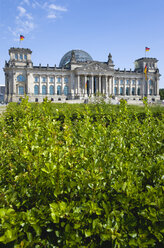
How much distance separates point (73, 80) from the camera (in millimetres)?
77312

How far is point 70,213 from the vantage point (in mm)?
2438

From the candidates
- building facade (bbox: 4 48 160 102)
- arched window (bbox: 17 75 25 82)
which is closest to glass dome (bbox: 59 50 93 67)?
building facade (bbox: 4 48 160 102)

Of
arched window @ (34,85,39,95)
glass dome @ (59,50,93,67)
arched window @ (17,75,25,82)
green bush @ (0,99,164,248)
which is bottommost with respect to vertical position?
green bush @ (0,99,164,248)

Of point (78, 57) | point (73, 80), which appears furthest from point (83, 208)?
point (78, 57)

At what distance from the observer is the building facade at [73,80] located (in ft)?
235

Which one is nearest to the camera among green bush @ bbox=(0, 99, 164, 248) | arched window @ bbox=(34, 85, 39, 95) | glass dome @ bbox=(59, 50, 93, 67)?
green bush @ bbox=(0, 99, 164, 248)

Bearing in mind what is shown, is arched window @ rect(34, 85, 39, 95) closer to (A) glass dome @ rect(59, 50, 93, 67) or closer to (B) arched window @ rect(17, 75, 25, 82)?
(B) arched window @ rect(17, 75, 25, 82)

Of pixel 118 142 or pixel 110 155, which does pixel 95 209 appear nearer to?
pixel 110 155

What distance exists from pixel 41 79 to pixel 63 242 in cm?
7595

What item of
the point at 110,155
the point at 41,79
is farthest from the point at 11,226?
the point at 41,79

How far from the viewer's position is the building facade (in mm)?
71562

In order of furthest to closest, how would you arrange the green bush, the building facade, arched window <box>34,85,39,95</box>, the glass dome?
the glass dome < arched window <box>34,85,39,95</box> < the building facade < the green bush

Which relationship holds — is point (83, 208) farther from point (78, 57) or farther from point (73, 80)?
point (78, 57)

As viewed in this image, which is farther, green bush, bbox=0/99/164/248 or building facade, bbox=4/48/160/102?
building facade, bbox=4/48/160/102
